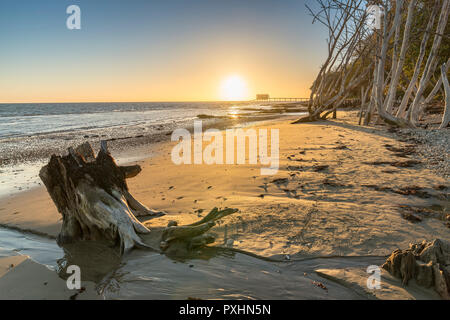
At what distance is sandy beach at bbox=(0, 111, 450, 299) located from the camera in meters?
3.13

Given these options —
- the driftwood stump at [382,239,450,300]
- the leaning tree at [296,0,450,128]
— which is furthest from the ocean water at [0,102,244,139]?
the driftwood stump at [382,239,450,300]

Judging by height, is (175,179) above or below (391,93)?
below

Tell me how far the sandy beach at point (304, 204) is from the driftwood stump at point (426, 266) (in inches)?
5.5

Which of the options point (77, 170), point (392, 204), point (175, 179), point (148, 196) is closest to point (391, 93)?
point (392, 204)

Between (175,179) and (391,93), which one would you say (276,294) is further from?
(391,93)

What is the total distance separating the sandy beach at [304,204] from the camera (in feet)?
10.3

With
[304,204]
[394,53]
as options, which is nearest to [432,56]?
[394,53]

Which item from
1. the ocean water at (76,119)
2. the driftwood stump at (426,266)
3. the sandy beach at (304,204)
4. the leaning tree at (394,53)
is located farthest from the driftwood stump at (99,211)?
the ocean water at (76,119)

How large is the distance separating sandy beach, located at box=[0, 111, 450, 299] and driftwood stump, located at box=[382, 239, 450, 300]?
0.46 feet

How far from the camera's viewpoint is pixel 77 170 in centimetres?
342

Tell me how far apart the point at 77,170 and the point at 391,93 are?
15.1 m

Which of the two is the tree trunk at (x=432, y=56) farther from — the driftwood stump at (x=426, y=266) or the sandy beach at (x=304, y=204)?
the driftwood stump at (x=426, y=266)
